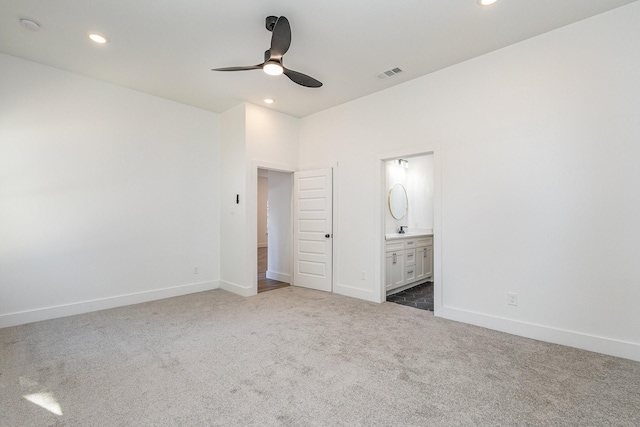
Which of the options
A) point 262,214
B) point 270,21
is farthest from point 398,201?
point 262,214

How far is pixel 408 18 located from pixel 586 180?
7.51 feet

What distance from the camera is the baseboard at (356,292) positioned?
4.34 meters

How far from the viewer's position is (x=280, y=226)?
5934 millimetres

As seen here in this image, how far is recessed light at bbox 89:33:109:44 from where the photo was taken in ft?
9.74

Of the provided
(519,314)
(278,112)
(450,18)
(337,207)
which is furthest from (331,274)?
(450,18)

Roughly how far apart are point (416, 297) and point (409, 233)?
5.16 feet

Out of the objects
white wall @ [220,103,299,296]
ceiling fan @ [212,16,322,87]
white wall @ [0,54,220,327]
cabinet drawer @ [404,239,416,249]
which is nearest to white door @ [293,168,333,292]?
white wall @ [220,103,299,296]

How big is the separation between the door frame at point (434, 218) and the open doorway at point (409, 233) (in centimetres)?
15

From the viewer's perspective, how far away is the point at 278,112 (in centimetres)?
514

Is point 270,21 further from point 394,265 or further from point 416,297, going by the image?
point 416,297

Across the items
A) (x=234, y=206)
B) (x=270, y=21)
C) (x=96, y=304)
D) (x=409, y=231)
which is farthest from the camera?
(x=409, y=231)

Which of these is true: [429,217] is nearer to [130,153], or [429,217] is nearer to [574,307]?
[574,307]

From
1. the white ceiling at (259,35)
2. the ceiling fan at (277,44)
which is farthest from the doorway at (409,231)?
the ceiling fan at (277,44)

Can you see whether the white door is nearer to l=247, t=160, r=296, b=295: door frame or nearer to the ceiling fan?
l=247, t=160, r=296, b=295: door frame
